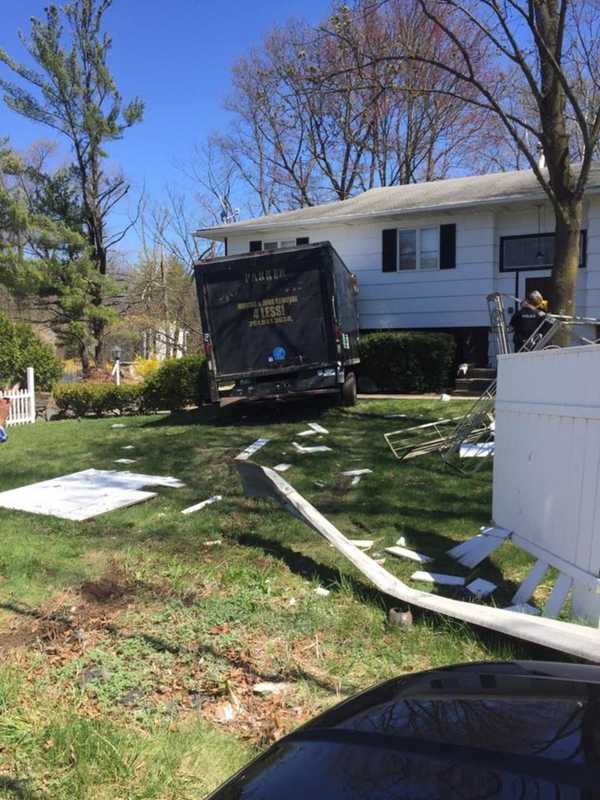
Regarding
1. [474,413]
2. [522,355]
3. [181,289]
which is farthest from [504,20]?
[181,289]

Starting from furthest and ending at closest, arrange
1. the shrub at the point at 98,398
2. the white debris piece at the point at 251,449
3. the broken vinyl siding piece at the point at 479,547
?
the shrub at the point at 98,398, the white debris piece at the point at 251,449, the broken vinyl siding piece at the point at 479,547

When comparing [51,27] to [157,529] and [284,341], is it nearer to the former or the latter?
[284,341]

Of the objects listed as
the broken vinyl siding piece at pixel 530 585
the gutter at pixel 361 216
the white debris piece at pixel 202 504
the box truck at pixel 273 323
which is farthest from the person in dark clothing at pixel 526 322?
the broken vinyl siding piece at pixel 530 585

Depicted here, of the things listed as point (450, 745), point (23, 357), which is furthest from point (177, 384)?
point (450, 745)

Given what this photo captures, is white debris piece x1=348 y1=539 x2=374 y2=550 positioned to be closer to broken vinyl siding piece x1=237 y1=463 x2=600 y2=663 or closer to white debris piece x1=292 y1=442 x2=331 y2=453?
broken vinyl siding piece x1=237 y1=463 x2=600 y2=663

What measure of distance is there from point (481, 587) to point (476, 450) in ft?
13.4

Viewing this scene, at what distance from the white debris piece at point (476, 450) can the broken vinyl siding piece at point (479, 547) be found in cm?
318

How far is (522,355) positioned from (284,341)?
23.3 feet

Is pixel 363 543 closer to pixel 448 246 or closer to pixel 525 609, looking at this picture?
pixel 525 609

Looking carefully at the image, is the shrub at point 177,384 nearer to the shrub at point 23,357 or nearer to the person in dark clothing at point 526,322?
Result: the shrub at point 23,357

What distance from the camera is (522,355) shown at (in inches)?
185

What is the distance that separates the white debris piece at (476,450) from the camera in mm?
8086

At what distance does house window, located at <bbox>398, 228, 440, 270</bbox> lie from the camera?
55.8 feet

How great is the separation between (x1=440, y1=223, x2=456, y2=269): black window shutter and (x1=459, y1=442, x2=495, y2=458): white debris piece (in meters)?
9.29
